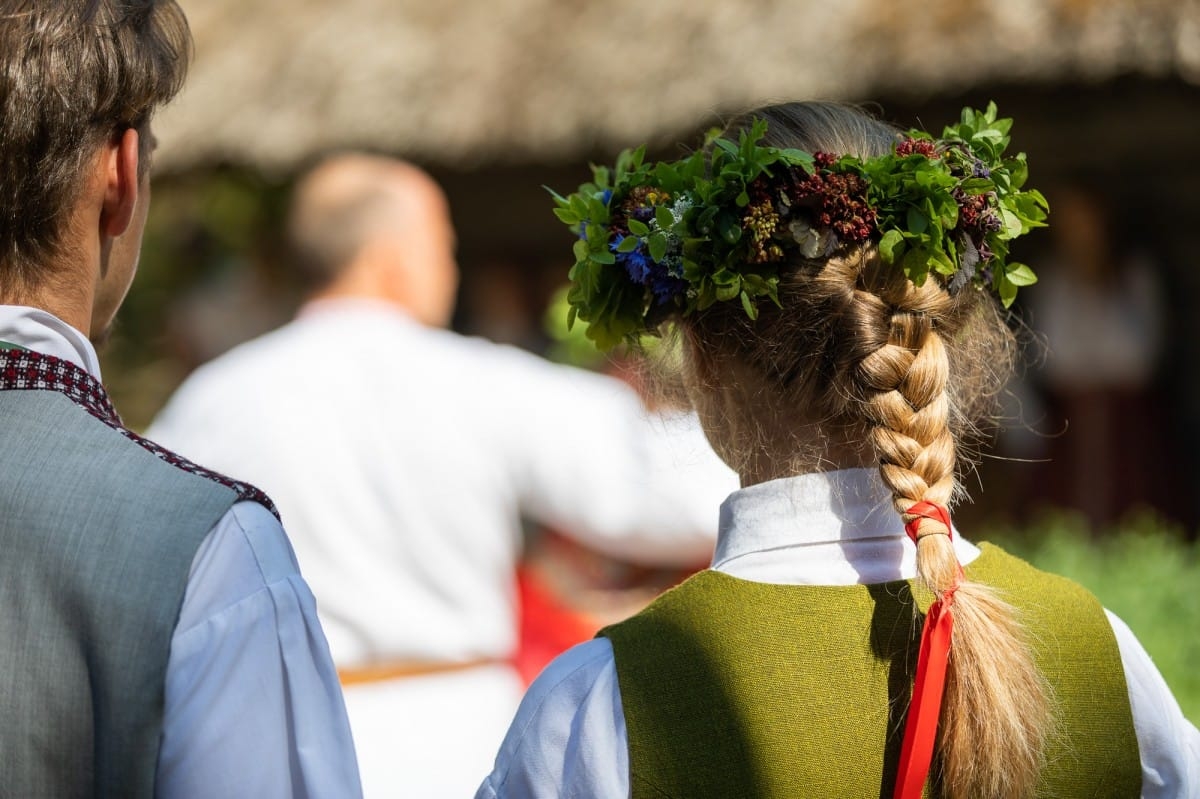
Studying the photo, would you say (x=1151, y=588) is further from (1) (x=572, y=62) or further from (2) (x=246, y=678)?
(1) (x=572, y=62)

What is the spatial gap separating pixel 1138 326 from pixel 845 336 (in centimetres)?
570

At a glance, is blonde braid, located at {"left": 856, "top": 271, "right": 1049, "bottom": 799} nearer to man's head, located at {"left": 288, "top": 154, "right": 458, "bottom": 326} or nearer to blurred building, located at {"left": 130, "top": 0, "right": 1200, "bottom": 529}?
man's head, located at {"left": 288, "top": 154, "right": 458, "bottom": 326}

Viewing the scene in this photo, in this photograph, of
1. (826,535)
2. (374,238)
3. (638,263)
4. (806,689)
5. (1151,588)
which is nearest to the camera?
(806,689)

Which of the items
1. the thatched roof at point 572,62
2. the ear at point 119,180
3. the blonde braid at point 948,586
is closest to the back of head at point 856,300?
the blonde braid at point 948,586

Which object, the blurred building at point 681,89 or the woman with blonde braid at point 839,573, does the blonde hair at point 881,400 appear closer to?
the woman with blonde braid at point 839,573

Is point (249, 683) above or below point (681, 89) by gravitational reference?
below

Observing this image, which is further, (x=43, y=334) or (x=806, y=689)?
(x=806, y=689)

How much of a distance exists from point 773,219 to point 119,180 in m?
0.73

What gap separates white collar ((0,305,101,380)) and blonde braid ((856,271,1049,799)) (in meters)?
0.85

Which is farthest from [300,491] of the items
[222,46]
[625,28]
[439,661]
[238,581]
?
[222,46]

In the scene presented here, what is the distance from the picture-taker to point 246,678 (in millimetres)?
1313

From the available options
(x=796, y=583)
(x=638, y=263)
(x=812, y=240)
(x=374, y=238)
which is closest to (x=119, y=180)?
(x=638, y=263)

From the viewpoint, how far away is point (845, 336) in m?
1.60

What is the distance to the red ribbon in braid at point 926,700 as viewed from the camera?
1473mm
